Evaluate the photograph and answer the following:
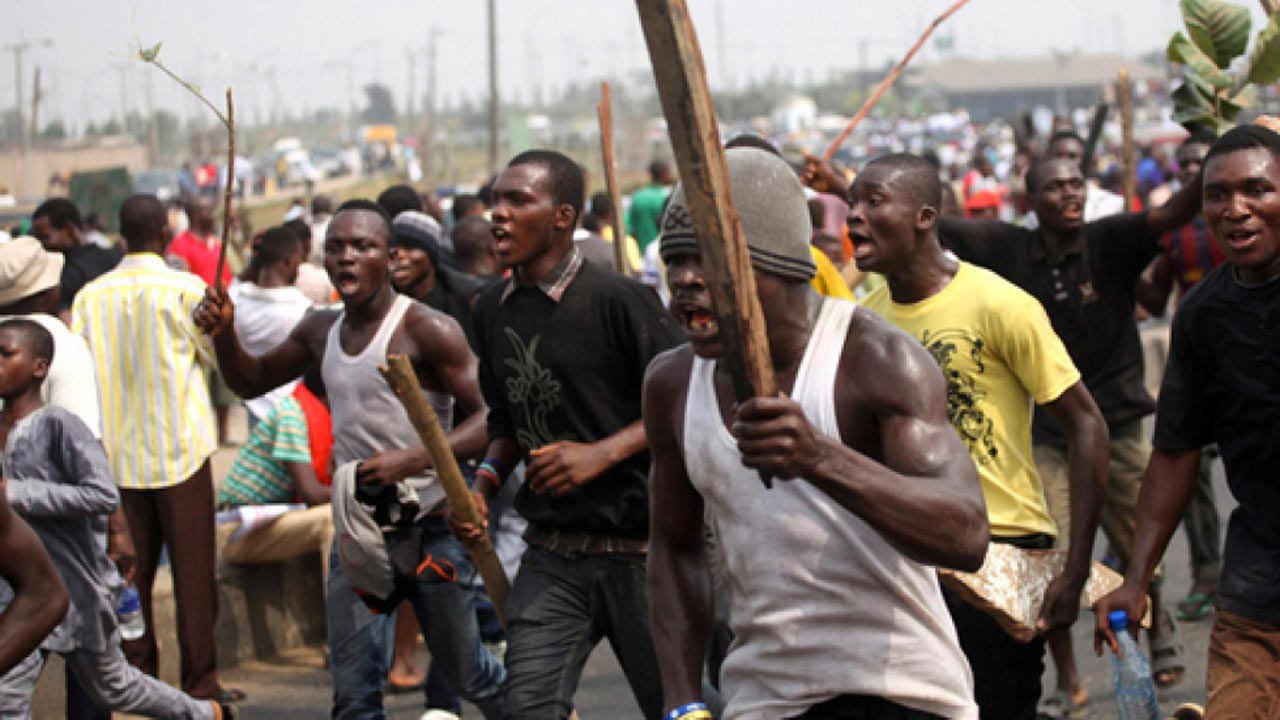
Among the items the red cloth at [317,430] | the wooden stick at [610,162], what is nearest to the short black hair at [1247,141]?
the wooden stick at [610,162]

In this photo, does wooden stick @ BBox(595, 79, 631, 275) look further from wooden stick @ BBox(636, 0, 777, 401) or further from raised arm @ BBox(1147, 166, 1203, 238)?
wooden stick @ BBox(636, 0, 777, 401)

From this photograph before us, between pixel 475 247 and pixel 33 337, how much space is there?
3956 millimetres

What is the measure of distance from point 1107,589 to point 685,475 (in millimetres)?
1568

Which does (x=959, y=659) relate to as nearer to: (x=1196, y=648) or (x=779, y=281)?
(x=779, y=281)

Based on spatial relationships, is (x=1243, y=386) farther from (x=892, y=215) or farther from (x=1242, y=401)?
(x=892, y=215)

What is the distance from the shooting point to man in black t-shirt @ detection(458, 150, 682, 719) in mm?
5031

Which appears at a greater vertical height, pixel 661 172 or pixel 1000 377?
pixel 1000 377

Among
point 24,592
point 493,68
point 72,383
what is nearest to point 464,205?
point 72,383

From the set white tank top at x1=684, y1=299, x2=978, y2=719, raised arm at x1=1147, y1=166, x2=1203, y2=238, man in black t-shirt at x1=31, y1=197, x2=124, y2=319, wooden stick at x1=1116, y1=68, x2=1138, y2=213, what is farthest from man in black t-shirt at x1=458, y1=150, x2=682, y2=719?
man in black t-shirt at x1=31, y1=197, x2=124, y2=319

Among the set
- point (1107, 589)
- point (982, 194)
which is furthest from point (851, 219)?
point (982, 194)

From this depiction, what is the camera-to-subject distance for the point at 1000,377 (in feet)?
16.6

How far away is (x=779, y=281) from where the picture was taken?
3.30m

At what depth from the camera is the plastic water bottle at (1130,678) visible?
175 inches

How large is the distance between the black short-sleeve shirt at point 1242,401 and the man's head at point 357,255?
8.88 ft
